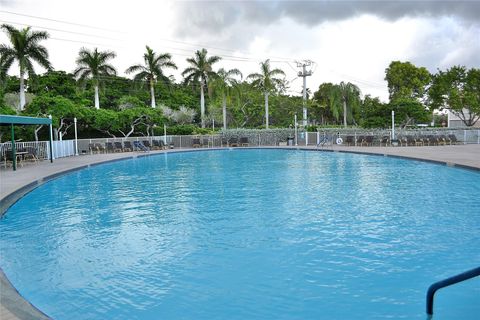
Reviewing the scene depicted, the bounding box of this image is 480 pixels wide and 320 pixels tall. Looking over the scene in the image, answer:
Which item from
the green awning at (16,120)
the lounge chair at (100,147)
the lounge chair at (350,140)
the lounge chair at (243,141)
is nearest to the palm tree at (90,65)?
the lounge chair at (100,147)

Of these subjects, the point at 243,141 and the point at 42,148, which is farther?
the point at 243,141

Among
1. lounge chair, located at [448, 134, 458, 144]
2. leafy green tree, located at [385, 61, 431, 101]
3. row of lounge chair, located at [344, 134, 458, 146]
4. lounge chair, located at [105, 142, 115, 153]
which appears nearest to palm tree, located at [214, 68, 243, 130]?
lounge chair, located at [105, 142, 115, 153]

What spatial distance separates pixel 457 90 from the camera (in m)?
41.7

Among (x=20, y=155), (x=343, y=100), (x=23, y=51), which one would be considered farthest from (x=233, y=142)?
(x=343, y=100)

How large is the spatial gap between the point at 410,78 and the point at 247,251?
48.3 meters

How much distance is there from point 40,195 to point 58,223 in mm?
3980

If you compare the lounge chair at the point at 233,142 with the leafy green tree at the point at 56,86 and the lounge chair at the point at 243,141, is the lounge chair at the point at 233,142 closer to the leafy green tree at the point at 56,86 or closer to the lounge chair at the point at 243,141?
the lounge chair at the point at 243,141

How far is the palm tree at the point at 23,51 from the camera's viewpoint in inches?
1208

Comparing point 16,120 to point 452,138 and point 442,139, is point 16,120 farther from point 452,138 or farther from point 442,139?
point 452,138

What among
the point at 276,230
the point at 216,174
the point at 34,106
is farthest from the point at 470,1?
the point at 34,106

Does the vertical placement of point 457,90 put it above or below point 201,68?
below

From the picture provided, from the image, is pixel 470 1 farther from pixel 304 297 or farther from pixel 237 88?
pixel 237 88

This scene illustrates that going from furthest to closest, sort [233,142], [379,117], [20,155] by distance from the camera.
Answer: [379,117], [233,142], [20,155]

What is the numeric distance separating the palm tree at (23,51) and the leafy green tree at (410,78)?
124ft
